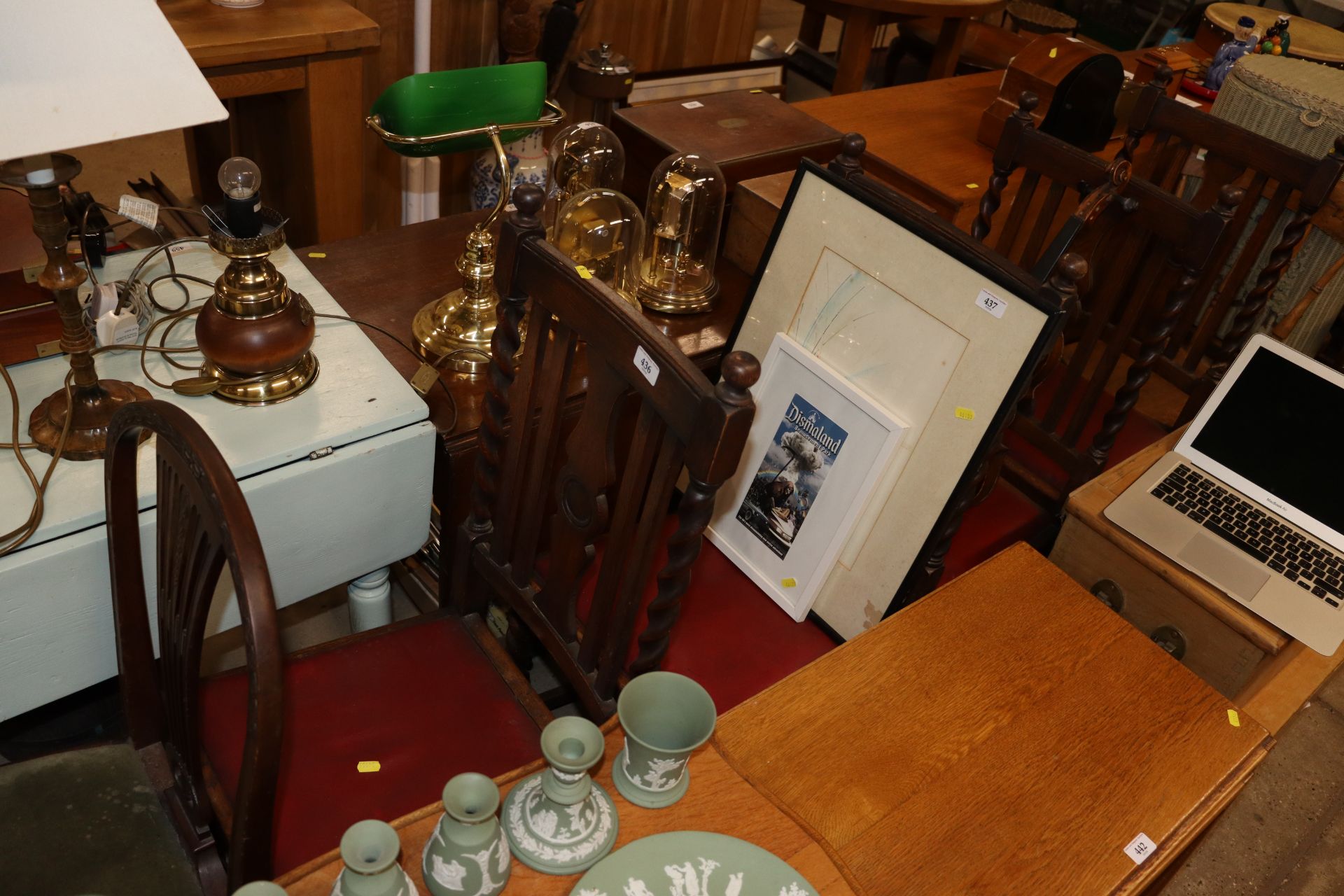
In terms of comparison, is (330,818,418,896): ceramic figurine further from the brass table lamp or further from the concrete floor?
the concrete floor

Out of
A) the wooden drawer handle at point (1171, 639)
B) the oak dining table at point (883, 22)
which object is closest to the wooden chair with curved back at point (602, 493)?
the wooden drawer handle at point (1171, 639)

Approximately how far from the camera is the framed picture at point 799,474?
141 cm

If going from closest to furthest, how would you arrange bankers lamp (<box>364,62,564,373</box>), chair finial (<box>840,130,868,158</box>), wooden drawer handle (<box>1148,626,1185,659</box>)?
chair finial (<box>840,130,868,158</box>), bankers lamp (<box>364,62,564,373</box>), wooden drawer handle (<box>1148,626,1185,659</box>)

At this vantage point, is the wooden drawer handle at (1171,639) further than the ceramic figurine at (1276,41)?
No

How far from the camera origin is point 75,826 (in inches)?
44.4

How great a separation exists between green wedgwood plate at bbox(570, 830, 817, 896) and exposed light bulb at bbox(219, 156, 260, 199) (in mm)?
859

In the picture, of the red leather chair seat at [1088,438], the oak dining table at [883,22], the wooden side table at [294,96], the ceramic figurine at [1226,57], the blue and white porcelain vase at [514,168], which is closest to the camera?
the red leather chair seat at [1088,438]

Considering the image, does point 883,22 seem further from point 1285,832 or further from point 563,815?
point 563,815

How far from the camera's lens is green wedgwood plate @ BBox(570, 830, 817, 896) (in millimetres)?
914

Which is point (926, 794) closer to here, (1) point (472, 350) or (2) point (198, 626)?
(2) point (198, 626)

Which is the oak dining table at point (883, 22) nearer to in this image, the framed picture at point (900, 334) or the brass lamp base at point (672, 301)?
the brass lamp base at point (672, 301)

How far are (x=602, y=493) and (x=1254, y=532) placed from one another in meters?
1.10

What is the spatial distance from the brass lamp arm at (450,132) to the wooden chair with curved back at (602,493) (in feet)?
1.29

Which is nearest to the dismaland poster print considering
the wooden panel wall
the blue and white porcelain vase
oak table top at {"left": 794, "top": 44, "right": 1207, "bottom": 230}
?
oak table top at {"left": 794, "top": 44, "right": 1207, "bottom": 230}
